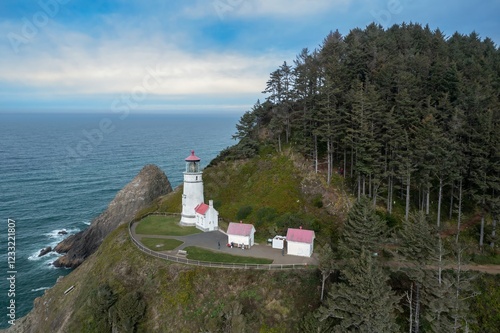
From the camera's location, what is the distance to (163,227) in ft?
139

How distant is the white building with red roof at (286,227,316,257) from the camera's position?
32.9 metres

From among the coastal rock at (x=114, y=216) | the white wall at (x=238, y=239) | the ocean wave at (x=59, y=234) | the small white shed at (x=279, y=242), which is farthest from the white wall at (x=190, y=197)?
the ocean wave at (x=59, y=234)

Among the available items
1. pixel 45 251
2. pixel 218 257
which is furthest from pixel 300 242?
pixel 45 251

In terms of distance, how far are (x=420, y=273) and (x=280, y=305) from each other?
Answer: 11.6m

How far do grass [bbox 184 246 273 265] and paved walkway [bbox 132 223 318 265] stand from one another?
35.5 inches

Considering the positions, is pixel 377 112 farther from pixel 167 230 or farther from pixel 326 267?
pixel 167 230

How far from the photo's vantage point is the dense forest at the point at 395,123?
109 feet

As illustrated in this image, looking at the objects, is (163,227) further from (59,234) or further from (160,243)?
(59,234)

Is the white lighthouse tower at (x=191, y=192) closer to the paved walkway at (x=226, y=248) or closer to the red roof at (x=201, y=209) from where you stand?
the red roof at (x=201, y=209)

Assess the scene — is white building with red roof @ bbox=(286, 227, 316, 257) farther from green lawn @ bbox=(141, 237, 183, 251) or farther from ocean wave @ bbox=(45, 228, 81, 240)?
ocean wave @ bbox=(45, 228, 81, 240)

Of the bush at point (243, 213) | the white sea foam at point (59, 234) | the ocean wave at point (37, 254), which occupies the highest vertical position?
the bush at point (243, 213)

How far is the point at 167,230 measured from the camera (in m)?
41.2

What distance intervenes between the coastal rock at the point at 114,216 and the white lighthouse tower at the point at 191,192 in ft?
46.2

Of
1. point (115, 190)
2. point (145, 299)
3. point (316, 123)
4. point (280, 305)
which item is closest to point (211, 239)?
point (145, 299)
